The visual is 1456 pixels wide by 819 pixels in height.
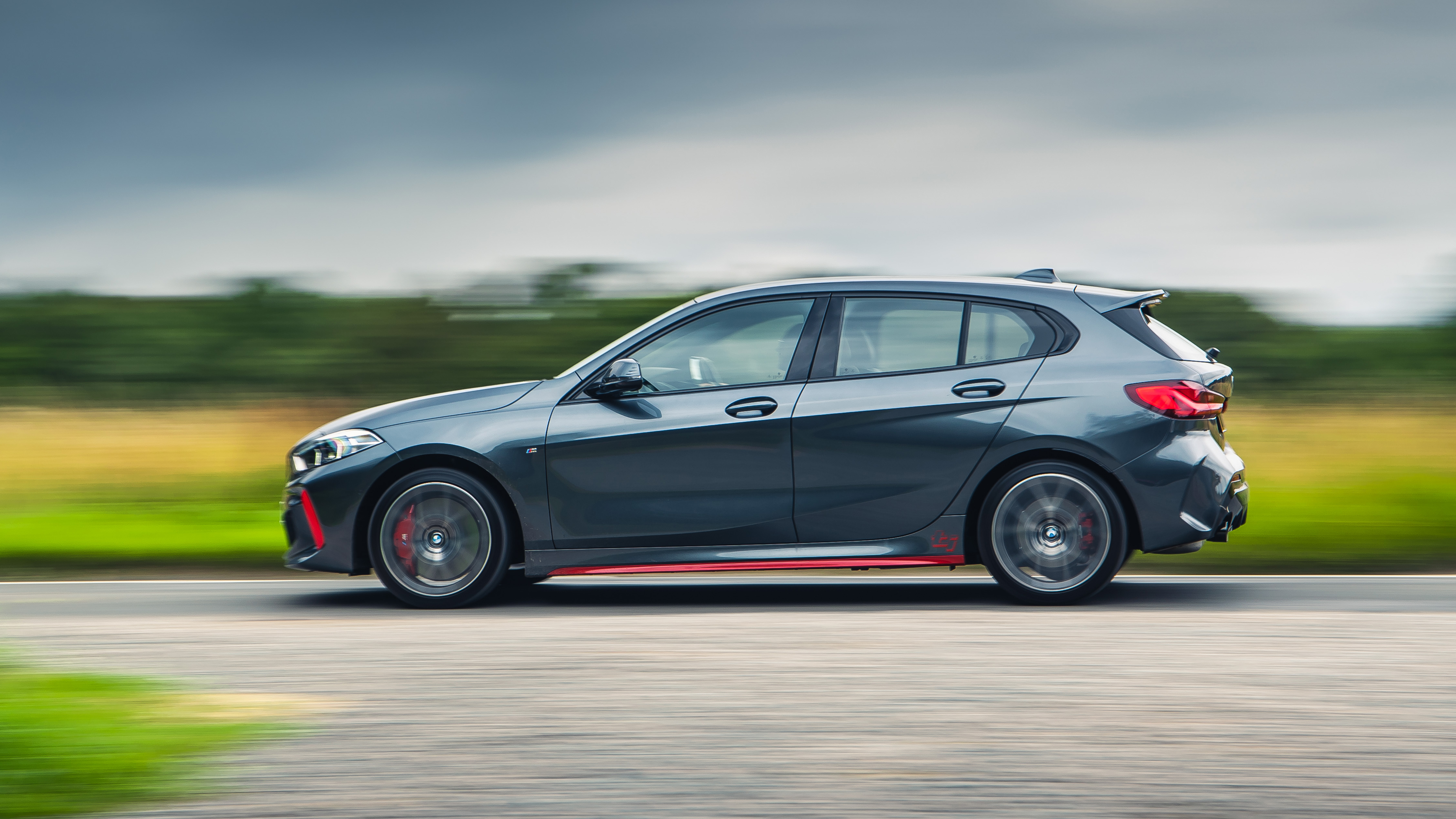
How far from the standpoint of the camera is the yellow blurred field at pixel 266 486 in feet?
31.4

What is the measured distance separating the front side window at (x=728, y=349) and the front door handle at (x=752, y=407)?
0.11m

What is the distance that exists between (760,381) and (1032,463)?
4.43 feet

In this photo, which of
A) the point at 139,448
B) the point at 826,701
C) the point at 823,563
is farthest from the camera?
the point at 139,448

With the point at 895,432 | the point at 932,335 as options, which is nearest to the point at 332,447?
the point at 895,432

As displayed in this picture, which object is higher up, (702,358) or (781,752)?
(702,358)

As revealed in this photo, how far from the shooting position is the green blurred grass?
347cm

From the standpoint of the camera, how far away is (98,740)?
3.83 m

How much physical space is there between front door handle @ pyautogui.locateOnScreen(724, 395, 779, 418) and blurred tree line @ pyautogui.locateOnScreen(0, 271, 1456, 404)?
322 inches

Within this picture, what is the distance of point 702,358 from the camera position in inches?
279

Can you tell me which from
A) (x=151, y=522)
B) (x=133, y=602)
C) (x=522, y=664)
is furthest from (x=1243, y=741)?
(x=151, y=522)

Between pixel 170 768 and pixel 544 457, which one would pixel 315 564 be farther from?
pixel 170 768

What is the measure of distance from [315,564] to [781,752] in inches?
151

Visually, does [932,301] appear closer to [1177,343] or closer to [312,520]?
[1177,343]

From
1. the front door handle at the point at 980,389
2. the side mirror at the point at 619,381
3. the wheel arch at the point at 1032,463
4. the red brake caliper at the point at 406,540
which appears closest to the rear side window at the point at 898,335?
the front door handle at the point at 980,389
